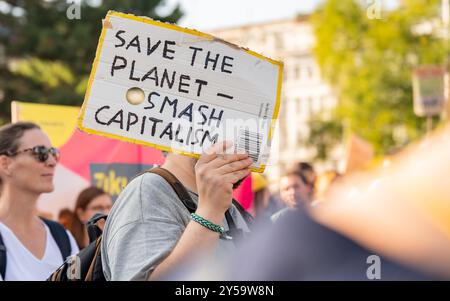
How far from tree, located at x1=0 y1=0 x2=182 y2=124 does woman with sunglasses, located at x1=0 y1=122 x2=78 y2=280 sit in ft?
69.5

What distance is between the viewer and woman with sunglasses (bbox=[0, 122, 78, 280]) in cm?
350

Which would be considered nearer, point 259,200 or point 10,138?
point 10,138

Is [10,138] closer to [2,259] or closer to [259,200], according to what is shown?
[2,259]

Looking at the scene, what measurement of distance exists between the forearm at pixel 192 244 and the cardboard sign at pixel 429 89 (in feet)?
52.9

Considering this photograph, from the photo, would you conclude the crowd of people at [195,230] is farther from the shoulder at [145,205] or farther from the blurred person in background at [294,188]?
the blurred person in background at [294,188]

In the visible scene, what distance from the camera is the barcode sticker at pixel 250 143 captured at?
2213 millimetres

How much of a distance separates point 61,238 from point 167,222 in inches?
71.0

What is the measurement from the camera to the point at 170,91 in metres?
2.29

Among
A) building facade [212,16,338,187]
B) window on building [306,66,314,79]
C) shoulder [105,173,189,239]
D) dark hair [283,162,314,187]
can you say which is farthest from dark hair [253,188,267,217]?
window on building [306,66,314,79]

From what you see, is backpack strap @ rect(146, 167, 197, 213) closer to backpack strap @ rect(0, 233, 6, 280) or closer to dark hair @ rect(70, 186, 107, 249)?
backpack strap @ rect(0, 233, 6, 280)

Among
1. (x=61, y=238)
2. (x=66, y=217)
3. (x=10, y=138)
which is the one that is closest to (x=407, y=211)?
(x=61, y=238)

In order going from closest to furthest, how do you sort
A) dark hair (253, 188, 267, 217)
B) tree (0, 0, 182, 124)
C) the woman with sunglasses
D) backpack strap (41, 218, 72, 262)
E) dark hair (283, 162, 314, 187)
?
1. the woman with sunglasses
2. backpack strap (41, 218, 72, 262)
3. dark hair (283, 162, 314, 187)
4. dark hair (253, 188, 267, 217)
5. tree (0, 0, 182, 124)

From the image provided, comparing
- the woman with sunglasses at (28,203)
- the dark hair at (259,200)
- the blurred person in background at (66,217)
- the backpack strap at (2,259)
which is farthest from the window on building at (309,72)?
the backpack strap at (2,259)
